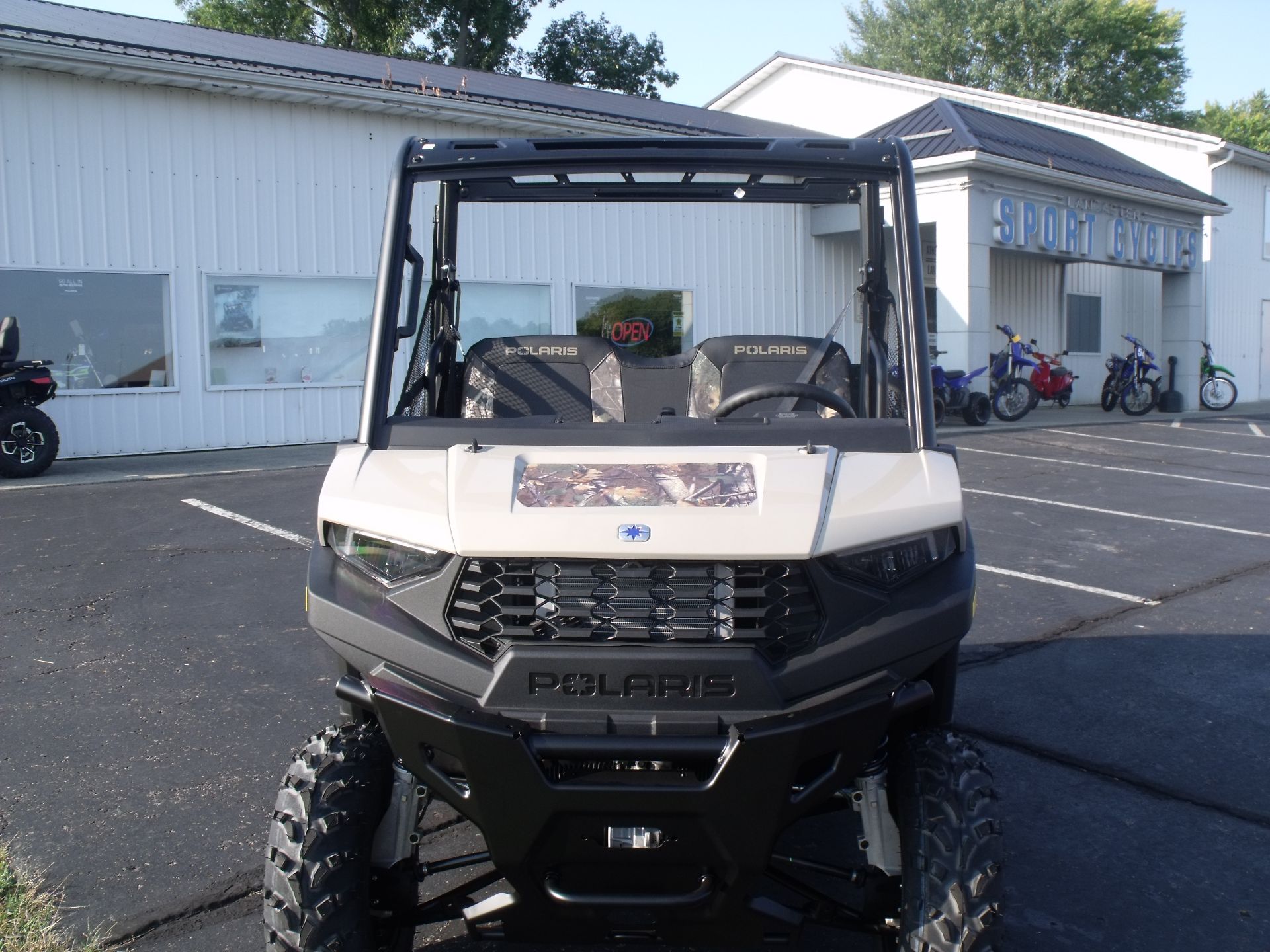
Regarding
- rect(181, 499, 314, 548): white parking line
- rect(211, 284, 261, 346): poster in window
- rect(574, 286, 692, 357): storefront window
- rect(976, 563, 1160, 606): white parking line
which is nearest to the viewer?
rect(976, 563, 1160, 606): white parking line

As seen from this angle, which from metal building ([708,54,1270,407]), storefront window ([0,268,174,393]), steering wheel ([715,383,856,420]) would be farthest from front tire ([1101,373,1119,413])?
steering wheel ([715,383,856,420])

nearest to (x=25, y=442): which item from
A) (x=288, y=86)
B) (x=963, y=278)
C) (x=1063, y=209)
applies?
(x=288, y=86)

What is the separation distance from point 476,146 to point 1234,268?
2606cm

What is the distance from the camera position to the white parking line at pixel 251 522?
8.28m

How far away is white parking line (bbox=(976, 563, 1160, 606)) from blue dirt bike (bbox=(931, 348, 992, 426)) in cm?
836

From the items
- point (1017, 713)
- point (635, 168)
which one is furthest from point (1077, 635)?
point (635, 168)

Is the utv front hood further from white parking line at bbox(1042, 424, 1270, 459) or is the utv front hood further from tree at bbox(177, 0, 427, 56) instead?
tree at bbox(177, 0, 427, 56)

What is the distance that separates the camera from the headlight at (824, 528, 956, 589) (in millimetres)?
2527

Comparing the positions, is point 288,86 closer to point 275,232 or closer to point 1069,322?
point 275,232

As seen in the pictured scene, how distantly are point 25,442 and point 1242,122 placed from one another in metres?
56.3

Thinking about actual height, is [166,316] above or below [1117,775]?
above

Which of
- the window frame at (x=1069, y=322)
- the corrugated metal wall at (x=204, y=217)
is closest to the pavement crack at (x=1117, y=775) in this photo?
the corrugated metal wall at (x=204, y=217)

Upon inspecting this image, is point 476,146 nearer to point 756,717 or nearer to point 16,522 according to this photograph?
point 756,717

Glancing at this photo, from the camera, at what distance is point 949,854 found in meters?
2.45
